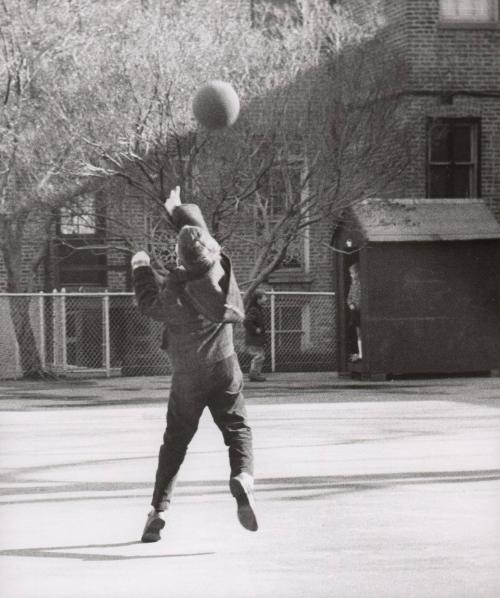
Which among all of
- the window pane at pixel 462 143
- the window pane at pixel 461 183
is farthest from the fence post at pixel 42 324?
the window pane at pixel 462 143

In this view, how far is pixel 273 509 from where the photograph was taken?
976 centimetres

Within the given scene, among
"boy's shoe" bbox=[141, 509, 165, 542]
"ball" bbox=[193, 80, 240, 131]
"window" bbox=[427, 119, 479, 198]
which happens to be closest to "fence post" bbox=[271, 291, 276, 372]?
"window" bbox=[427, 119, 479, 198]

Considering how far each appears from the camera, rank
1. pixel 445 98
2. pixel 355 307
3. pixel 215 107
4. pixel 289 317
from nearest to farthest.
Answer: pixel 215 107, pixel 355 307, pixel 445 98, pixel 289 317

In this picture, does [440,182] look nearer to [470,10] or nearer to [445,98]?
[445,98]

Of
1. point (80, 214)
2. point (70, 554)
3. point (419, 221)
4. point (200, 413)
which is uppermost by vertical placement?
point (80, 214)

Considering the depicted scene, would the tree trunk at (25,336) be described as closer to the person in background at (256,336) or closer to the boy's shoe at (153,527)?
the person in background at (256,336)

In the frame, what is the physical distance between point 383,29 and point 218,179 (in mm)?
6438

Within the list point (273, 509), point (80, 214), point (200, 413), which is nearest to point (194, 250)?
point (200, 413)

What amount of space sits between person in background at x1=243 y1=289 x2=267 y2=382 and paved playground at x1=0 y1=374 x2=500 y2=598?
679 centimetres

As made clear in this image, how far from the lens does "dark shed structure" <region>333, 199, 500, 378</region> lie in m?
24.7

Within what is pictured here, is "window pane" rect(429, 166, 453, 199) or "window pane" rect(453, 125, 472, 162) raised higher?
"window pane" rect(453, 125, 472, 162)

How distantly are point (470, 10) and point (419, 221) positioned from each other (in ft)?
17.1

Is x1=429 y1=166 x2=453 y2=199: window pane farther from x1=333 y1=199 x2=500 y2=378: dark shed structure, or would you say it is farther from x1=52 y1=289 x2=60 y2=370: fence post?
x1=52 y1=289 x2=60 y2=370: fence post

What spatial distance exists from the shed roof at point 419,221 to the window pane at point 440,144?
2330 mm
